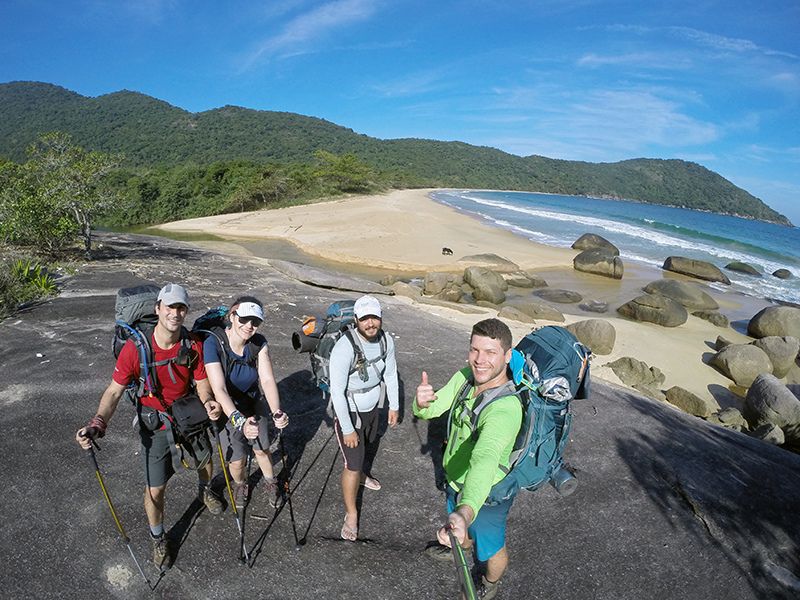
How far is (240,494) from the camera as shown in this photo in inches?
144

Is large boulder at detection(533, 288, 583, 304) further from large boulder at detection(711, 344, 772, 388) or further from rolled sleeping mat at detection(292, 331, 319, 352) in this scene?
rolled sleeping mat at detection(292, 331, 319, 352)

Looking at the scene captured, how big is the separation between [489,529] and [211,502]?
7.96 ft

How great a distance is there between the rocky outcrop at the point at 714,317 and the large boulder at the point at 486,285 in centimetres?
711

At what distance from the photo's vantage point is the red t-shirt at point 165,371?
9.07ft

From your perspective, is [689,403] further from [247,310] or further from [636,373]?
[247,310]

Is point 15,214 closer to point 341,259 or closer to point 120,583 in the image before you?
point 120,583

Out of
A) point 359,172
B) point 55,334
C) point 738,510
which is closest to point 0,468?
point 55,334

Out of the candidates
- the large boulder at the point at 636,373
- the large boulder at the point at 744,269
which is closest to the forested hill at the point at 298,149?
A: the large boulder at the point at 744,269

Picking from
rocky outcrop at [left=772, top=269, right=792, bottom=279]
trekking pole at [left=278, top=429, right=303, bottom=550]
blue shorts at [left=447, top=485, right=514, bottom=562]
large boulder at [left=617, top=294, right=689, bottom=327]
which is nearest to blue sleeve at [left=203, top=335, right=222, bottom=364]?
trekking pole at [left=278, top=429, right=303, bottom=550]

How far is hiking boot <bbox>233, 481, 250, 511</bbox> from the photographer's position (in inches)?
143

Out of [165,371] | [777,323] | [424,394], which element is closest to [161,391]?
[165,371]

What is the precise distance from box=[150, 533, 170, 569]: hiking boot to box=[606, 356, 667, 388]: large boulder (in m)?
8.78

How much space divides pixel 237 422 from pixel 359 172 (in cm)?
5431

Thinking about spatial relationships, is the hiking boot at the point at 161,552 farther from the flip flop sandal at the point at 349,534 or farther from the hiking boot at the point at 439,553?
the hiking boot at the point at 439,553
